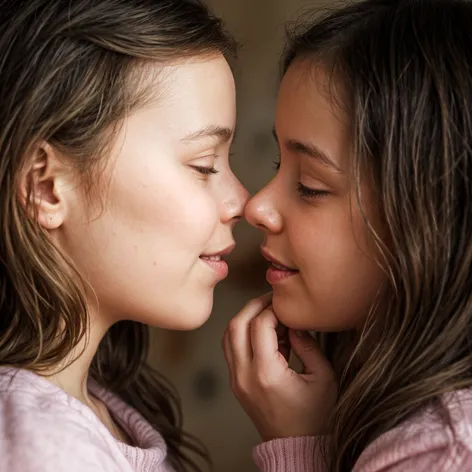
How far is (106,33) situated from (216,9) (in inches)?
20.4

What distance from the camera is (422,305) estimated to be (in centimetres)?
106

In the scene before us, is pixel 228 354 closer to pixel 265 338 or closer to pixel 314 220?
pixel 265 338

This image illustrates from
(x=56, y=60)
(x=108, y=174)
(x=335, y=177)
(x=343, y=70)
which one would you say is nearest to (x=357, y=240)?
(x=335, y=177)

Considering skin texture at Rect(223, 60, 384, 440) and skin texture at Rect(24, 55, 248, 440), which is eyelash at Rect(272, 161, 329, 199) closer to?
skin texture at Rect(223, 60, 384, 440)

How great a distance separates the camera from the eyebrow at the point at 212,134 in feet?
3.70

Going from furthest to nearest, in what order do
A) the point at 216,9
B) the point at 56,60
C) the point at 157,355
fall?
the point at 157,355, the point at 216,9, the point at 56,60

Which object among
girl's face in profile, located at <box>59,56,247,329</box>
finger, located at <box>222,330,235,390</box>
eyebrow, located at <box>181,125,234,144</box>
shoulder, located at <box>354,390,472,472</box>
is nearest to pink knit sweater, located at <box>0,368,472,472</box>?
shoulder, located at <box>354,390,472,472</box>

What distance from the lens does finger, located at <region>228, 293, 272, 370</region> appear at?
A: 1.30m

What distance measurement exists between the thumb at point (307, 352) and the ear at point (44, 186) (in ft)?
1.44

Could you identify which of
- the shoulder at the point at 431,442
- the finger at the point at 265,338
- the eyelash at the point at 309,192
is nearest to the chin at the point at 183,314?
the finger at the point at 265,338

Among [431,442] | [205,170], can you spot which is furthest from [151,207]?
[431,442]

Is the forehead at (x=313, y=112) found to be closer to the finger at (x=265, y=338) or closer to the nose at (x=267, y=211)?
the nose at (x=267, y=211)

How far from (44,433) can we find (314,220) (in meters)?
0.47

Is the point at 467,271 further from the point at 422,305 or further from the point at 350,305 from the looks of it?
the point at 350,305
